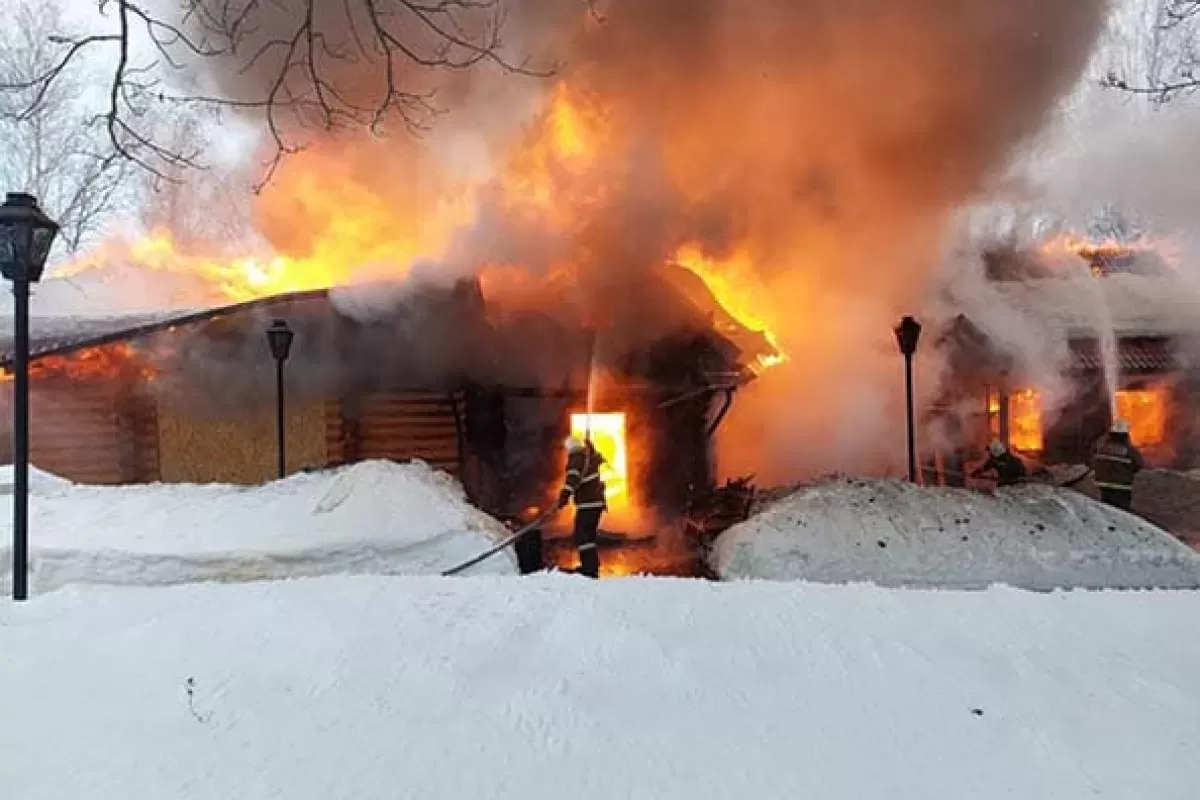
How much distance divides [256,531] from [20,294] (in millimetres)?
2714

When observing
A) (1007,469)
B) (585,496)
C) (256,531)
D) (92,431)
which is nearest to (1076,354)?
(1007,469)

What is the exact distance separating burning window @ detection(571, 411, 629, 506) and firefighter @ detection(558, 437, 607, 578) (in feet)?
11.1

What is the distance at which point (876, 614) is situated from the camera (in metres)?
4.01

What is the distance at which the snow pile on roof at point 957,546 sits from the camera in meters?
6.99

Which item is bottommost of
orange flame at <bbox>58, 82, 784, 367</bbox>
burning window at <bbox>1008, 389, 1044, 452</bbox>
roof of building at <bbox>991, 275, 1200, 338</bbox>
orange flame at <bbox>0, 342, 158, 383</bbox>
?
burning window at <bbox>1008, 389, 1044, 452</bbox>

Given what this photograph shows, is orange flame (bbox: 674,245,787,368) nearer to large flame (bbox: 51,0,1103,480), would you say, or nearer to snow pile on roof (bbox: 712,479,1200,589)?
large flame (bbox: 51,0,1103,480)

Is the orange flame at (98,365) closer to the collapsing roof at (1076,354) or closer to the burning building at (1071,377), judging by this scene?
the collapsing roof at (1076,354)

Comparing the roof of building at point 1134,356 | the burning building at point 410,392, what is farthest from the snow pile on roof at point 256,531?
the roof of building at point 1134,356

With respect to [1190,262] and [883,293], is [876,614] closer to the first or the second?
[883,293]

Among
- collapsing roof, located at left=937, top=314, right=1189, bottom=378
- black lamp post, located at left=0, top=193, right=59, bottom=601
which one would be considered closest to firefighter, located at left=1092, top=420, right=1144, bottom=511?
collapsing roof, located at left=937, top=314, right=1189, bottom=378

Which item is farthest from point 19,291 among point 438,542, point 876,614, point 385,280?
point 385,280

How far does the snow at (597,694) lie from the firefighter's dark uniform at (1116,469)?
16.3 ft

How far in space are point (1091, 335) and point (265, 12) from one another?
14.6 m

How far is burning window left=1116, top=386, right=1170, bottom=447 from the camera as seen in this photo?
16.4 metres
